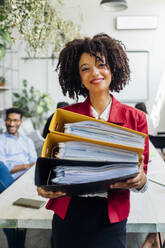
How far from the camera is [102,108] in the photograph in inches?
38.0

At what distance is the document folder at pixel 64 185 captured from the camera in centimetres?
71

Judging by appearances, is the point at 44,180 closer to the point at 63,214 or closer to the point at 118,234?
the point at 63,214

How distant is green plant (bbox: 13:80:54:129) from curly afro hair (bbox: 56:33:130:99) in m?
4.81

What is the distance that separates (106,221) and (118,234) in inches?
2.3

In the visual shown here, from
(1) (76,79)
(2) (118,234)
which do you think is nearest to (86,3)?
(1) (76,79)

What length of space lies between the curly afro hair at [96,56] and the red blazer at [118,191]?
0.10 metres

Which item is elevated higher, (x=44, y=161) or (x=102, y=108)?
(x=102, y=108)

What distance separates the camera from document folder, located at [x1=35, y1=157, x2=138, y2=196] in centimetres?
71

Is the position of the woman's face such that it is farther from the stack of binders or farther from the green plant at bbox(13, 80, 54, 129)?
the green plant at bbox(13, 80, 54, 129)

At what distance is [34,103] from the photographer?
624cm

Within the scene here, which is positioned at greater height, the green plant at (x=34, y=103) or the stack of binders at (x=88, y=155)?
the stack of binders at (x=88, y=155)

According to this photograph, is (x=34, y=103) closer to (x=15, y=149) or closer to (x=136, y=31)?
(x=136, y=31)

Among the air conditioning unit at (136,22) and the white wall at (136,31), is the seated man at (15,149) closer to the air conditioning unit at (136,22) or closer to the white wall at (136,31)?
the white wall at (136,31)

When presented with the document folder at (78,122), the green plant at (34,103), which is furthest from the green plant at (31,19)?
the green plant at (34,103)
